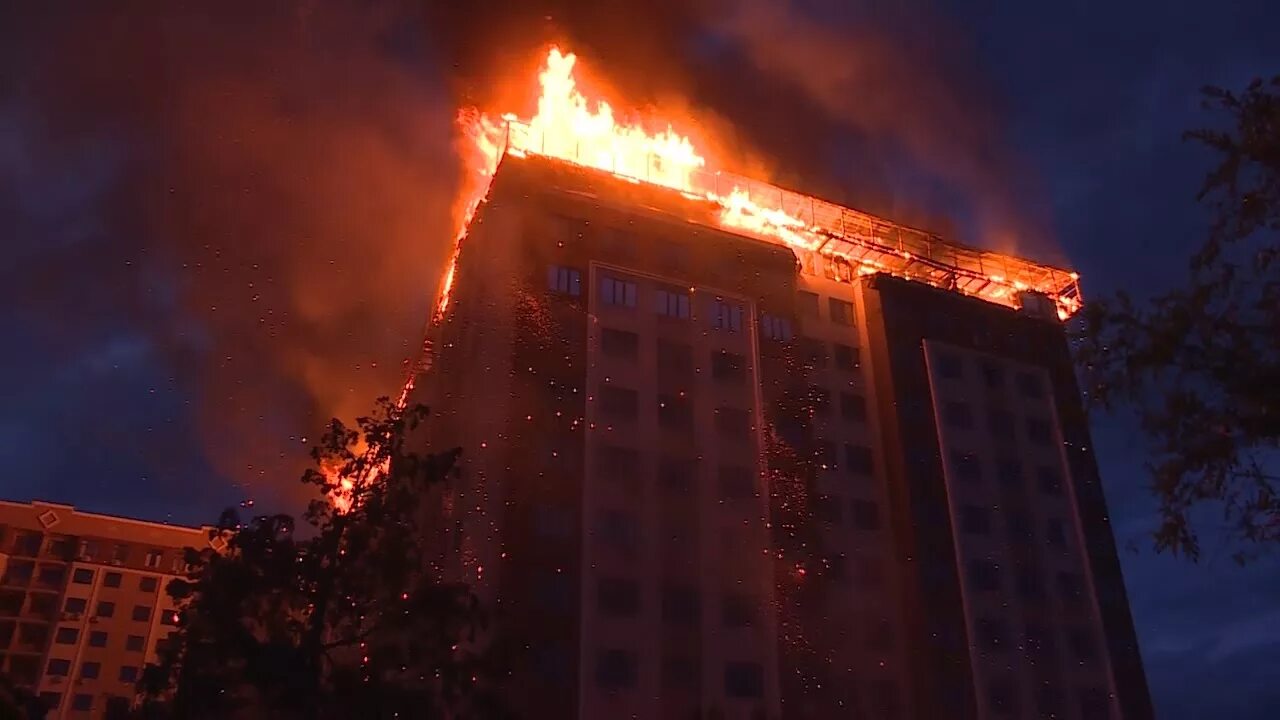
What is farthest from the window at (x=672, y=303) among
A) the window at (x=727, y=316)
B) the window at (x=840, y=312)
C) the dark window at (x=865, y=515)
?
the dark window at (x=865, y=515)

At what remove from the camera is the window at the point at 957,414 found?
1831 inches

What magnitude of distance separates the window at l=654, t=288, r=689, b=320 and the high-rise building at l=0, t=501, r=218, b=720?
5007 centimetres

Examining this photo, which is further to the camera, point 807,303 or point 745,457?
point 807,303

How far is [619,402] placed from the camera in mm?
38500

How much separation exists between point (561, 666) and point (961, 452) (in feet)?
78.8

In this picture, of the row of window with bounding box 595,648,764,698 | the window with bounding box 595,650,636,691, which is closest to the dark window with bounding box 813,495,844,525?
the row of window with bounding box 595,648,764,698

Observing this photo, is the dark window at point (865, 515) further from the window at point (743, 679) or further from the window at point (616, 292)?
the window at point (616, 292)

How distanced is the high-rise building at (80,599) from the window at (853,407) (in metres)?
53.9

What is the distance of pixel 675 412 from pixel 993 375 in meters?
20.2

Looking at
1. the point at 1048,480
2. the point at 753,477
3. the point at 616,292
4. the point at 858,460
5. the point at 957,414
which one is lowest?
the point at 753,477

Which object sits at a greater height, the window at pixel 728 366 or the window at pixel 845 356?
the window at pixel 845 356

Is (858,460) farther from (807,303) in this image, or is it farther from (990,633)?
(990,633)

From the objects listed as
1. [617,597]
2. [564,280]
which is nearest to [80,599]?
[564,280]

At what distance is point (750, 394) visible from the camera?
4119 cm
